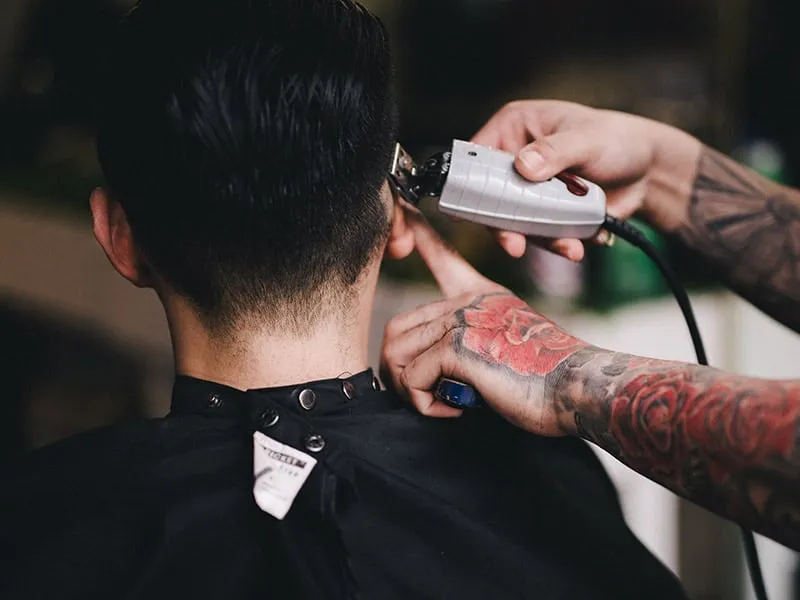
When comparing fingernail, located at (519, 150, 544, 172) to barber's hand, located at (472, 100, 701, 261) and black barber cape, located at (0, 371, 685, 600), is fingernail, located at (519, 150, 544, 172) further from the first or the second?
black barber cape, located at (0, 371, 685, 600)

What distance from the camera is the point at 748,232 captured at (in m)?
1.28

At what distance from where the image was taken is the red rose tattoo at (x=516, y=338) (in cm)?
89

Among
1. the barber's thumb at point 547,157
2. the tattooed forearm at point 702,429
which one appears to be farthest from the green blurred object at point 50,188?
the tattooed forearm at point 702,429

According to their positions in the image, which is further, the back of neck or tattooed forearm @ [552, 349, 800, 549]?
the back of neck

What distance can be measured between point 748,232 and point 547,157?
1.56 ft

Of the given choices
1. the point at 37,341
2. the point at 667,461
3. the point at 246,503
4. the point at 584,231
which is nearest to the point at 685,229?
the point at 584,231

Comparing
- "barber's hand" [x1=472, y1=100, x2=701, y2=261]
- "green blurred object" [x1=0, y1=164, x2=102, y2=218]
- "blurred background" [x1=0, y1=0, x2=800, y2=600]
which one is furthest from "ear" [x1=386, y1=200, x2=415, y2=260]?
"green blurred object" [x1=0, y1=164, x2=102, y2=218]

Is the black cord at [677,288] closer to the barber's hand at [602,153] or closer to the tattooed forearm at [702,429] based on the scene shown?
the barber's hand at [602,153]

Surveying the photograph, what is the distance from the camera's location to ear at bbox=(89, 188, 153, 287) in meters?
0.93

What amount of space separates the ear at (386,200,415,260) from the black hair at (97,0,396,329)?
→ 0.08 meters

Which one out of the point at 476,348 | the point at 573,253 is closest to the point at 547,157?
the point at 573,253

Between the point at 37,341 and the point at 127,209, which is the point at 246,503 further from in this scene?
the point at 37,341

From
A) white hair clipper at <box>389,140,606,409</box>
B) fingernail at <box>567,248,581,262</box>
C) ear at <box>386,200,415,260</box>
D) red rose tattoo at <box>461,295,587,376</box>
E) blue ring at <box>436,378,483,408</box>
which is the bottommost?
blue ring at <box>436,378,483,408</box>

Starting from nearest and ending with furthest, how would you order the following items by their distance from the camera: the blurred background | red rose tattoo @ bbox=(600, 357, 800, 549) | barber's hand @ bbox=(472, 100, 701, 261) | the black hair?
red rose tattoo @ bbox=(600, 357, 800, 549) < the black hair < barber's hand @ bbox=(472, 100, 701, 261) < the blurred background
